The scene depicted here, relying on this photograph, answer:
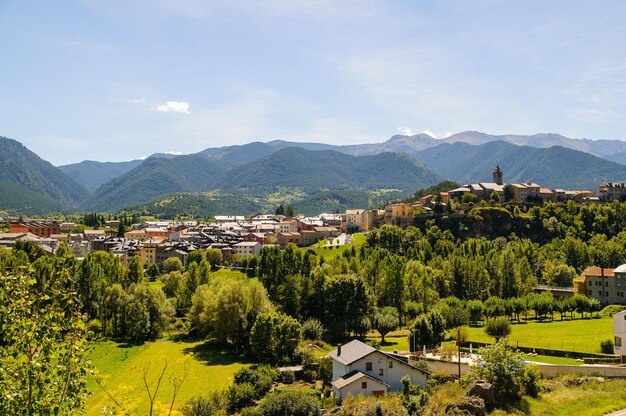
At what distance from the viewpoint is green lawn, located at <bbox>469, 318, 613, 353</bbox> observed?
2179 inches

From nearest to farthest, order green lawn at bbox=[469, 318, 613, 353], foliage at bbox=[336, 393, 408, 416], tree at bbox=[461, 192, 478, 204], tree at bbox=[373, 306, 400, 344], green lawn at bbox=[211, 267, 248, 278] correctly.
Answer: foliage at bbox=[336, 393, 408, 416] → green lawn at bbox=[469, 318, 613, 353] → tree at bbox=[373, 306, 400, 344] → green lawn at bbox=[211, 267, 248, 278] → tree at bbox=[461, 192, 478, 204]

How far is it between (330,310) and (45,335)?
6385 cm

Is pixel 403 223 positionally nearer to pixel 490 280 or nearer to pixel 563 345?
pixel 490 280

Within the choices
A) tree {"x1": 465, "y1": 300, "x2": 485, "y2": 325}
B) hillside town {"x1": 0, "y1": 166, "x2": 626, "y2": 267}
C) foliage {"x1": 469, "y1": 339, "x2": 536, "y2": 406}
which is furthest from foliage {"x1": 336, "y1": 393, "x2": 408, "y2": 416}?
hillside town {"x1": 0, "y1": 166, "x2": 626, "y2": 267}

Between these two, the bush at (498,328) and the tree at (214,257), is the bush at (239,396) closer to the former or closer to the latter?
the bush at (498,328)

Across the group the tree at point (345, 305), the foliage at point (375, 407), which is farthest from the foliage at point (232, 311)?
the foliage at point (375, 407)

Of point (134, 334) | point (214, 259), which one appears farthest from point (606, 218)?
point (134, 334)

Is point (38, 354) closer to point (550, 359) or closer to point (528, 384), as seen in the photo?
point (528, 384)

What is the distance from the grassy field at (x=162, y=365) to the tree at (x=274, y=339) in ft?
8.42

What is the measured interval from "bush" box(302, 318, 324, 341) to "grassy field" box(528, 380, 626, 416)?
37.7m

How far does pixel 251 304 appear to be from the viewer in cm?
6844

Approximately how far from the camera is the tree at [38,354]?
10.8 metres

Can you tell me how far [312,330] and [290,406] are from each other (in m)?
31.3

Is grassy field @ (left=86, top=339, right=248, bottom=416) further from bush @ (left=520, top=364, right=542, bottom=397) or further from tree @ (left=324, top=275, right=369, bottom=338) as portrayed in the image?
bush @ (left=520, top=364, right=542, bottom=397)
